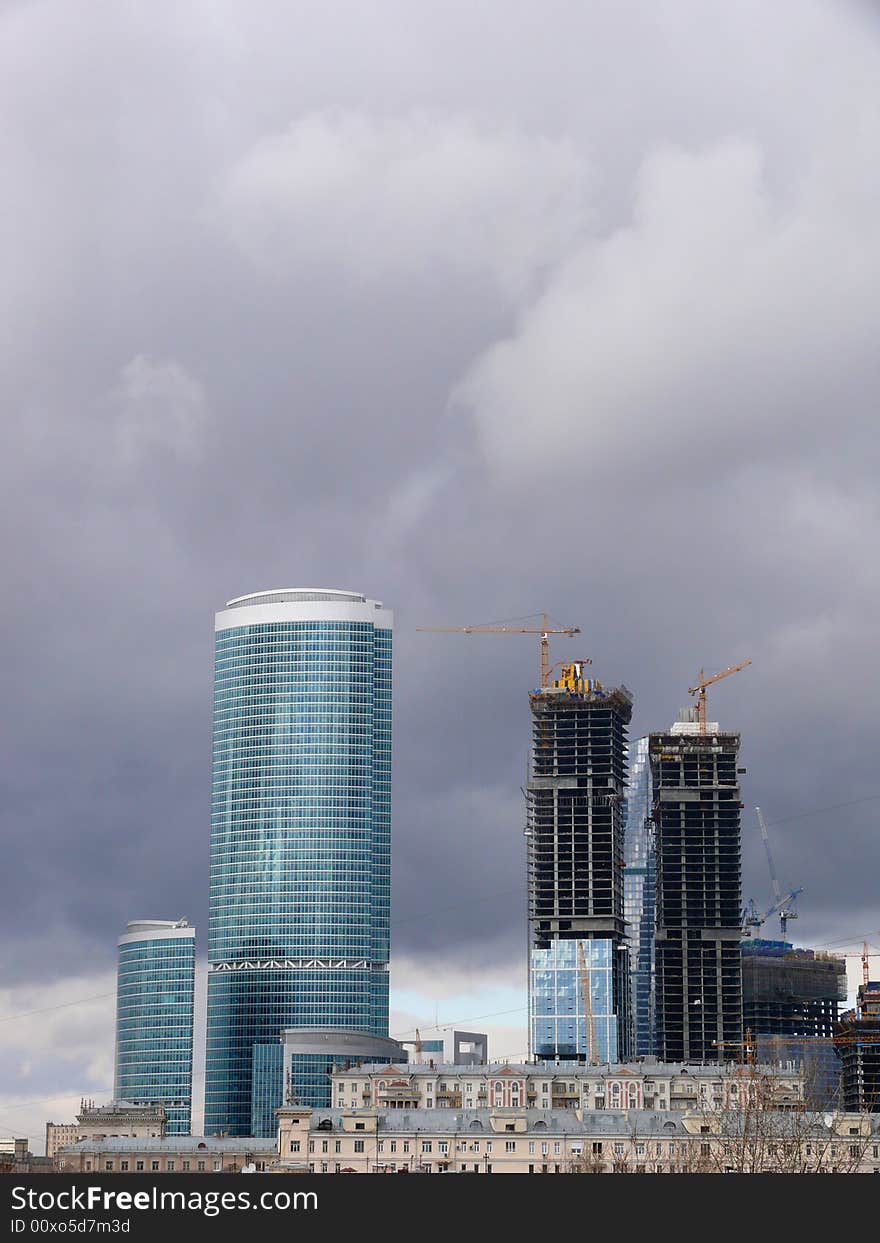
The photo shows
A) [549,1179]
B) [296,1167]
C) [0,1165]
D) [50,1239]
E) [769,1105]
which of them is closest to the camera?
[50,1239]

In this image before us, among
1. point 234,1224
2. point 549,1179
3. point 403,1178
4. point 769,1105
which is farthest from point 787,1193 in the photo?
point 769,1105

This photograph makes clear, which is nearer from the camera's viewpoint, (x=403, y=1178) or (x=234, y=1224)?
(x=234, y=1224)

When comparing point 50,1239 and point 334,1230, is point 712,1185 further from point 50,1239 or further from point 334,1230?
point 50,1239

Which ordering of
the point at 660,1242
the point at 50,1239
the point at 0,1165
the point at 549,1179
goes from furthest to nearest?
the point at 0,1165, the point at 549,1179, the point at 660,1242, the point at 50,1239

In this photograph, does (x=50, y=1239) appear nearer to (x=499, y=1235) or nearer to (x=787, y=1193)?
(x=499, y=1235)

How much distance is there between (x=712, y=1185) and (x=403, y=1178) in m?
7.11

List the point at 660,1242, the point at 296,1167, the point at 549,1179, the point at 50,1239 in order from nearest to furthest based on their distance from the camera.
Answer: the point at 50,1239 → the point at 660,1242 → the point at 549,1179 → the point at 296,1167

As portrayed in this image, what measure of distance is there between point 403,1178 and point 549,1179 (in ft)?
12.3

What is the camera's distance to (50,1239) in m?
43.9

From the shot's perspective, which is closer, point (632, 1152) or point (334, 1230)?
point (334, 1230)

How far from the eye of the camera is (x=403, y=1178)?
48.3 metres

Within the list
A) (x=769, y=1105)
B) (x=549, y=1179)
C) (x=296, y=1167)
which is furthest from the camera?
(x=296, y=1167)

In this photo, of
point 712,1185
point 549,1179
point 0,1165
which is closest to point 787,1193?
point 712,1185

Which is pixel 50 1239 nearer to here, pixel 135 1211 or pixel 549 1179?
pixel 135 1211
